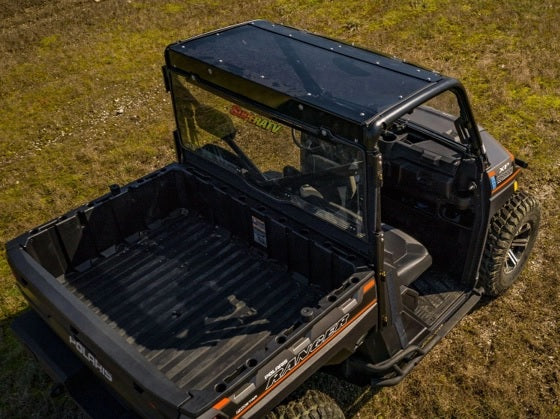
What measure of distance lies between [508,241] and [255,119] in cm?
246

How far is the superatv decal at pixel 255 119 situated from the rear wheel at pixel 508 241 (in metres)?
2.17

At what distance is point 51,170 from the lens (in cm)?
815

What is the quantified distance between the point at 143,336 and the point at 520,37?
9707mm

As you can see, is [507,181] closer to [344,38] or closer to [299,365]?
[299,365]

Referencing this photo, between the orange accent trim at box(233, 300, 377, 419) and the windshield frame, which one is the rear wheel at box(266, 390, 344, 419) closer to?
the orange accent trim at box(233, 300, 377, 419)

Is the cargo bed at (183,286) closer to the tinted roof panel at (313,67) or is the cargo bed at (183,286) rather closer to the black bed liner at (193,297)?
the black bed liner at (193,297)

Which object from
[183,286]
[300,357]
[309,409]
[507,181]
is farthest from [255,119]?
[507,181]

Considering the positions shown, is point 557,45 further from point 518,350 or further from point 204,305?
point 204,305

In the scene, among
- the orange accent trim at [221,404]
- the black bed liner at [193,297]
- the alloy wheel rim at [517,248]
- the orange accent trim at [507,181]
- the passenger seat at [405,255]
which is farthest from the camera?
the alloy wheel rim at [517,248]

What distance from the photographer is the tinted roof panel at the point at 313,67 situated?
138 inches

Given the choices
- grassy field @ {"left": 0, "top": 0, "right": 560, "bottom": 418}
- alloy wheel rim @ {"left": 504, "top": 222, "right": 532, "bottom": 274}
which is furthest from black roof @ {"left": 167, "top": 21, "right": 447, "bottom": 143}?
grassy field @ {"left": 0, "top": 0, "right": 560, "bottom": 418}

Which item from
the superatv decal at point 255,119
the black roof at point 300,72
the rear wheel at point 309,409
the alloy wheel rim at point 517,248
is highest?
the black roof at point 300,72

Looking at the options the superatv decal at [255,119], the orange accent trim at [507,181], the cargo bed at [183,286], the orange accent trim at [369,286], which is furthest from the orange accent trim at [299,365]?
the orange accent trim at [507,181]

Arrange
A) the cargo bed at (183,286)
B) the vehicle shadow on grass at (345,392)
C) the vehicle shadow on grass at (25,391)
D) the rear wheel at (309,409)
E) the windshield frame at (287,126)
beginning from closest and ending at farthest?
1. the cargo bed at (183,286)
2. the windshield frame at (287,126)
3. the rear wheel at (309,409)
4. the vehicle shadow on grass at (345,392)
5. the vehicle shadow on grass at (25,391)
